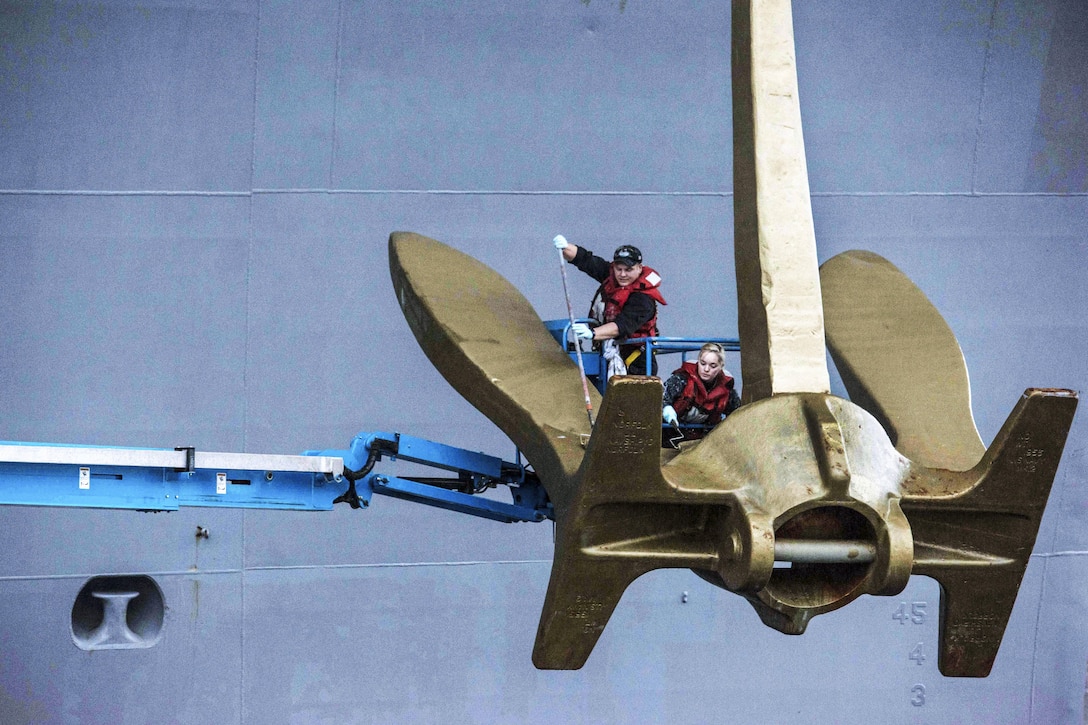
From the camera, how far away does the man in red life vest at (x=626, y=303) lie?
6449 mm

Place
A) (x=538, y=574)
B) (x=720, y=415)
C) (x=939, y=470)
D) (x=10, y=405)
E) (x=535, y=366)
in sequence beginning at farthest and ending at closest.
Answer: (x=538, y=574), (x=10, y=405), (x=720, y=415), (x=535, y=366), (x=939, y=470)

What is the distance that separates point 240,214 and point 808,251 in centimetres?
440

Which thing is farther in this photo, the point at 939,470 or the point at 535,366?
the point at 535,366

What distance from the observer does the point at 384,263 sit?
834 cm

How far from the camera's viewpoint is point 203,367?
812cm

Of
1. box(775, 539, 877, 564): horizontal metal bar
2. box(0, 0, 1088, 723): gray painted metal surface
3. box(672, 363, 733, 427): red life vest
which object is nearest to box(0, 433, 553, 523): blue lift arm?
box(672, 363, 733, 427): red life vest

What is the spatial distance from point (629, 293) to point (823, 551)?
2.44 m

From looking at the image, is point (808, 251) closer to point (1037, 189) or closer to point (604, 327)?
point (604, 327)

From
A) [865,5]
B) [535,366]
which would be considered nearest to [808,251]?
[535,366]

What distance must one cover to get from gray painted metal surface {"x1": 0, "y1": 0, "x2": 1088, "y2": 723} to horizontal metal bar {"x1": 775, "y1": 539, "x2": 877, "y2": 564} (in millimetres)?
4132

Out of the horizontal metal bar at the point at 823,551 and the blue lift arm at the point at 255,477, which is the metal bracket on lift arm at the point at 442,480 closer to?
the blue lift arm at the point at 255,477

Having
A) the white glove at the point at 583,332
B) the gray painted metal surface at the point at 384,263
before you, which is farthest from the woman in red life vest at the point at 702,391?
the gray painted metal surface at the point at 384,263

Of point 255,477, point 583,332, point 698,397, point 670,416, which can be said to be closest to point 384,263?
point 583,332

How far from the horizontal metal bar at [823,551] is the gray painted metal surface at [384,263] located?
413cm
